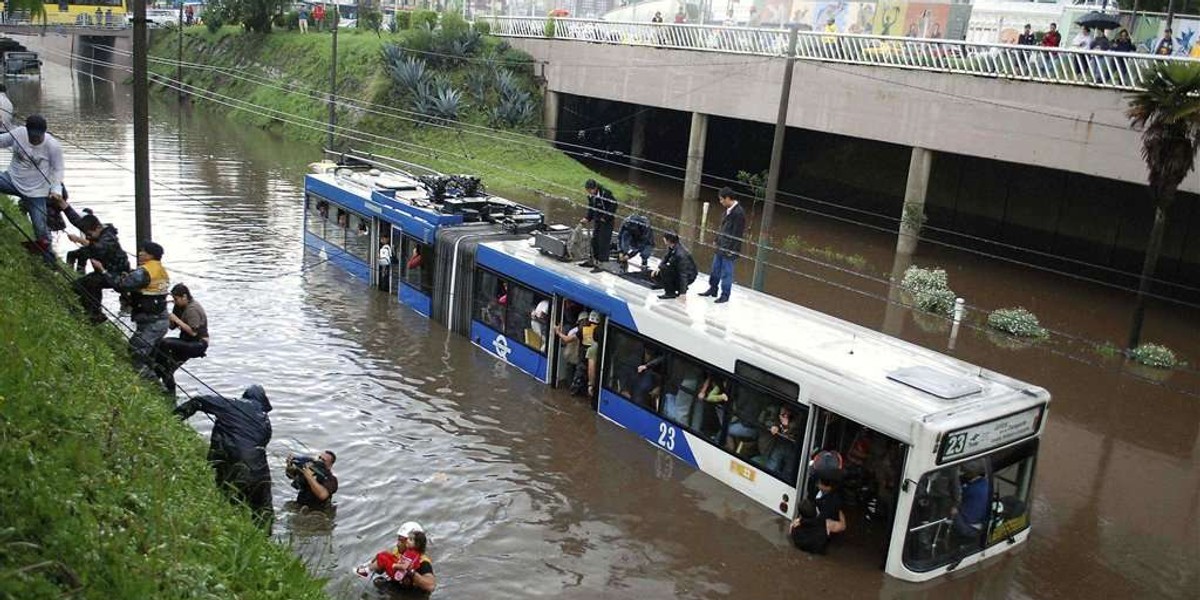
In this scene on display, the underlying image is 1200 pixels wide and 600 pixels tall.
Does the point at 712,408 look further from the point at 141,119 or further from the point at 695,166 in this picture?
the point at 695,166

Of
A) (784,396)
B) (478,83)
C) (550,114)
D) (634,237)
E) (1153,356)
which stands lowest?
(1153,356)

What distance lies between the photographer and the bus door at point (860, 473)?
11.1 metres

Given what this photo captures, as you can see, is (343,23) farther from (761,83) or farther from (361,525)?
(361,525)

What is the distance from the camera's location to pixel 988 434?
10.3m

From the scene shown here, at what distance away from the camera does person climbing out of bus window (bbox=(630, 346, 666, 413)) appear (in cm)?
1348

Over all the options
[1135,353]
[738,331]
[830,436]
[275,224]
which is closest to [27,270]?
[738,331]

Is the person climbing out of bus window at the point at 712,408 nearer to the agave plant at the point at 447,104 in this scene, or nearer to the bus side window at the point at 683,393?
the bus side window at the point at 683,393

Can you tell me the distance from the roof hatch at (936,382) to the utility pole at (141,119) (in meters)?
9.64

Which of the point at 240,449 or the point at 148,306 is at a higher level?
the point at 148,306

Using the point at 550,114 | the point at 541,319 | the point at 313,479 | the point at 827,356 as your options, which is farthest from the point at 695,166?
the point at 313,479

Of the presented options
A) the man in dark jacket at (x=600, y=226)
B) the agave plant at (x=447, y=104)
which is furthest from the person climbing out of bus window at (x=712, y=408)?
the agave plant at (x=447, y=104)

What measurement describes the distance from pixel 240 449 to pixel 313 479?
144 centimetres

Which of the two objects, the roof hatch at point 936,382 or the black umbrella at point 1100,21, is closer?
the roof hatch at point 936,382

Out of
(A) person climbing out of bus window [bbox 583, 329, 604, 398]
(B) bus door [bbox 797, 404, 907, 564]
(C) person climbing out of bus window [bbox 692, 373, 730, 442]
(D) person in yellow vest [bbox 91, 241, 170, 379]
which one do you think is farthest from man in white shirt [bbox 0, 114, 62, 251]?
(B) bus door [bbox 797, 404, 907, 564]
